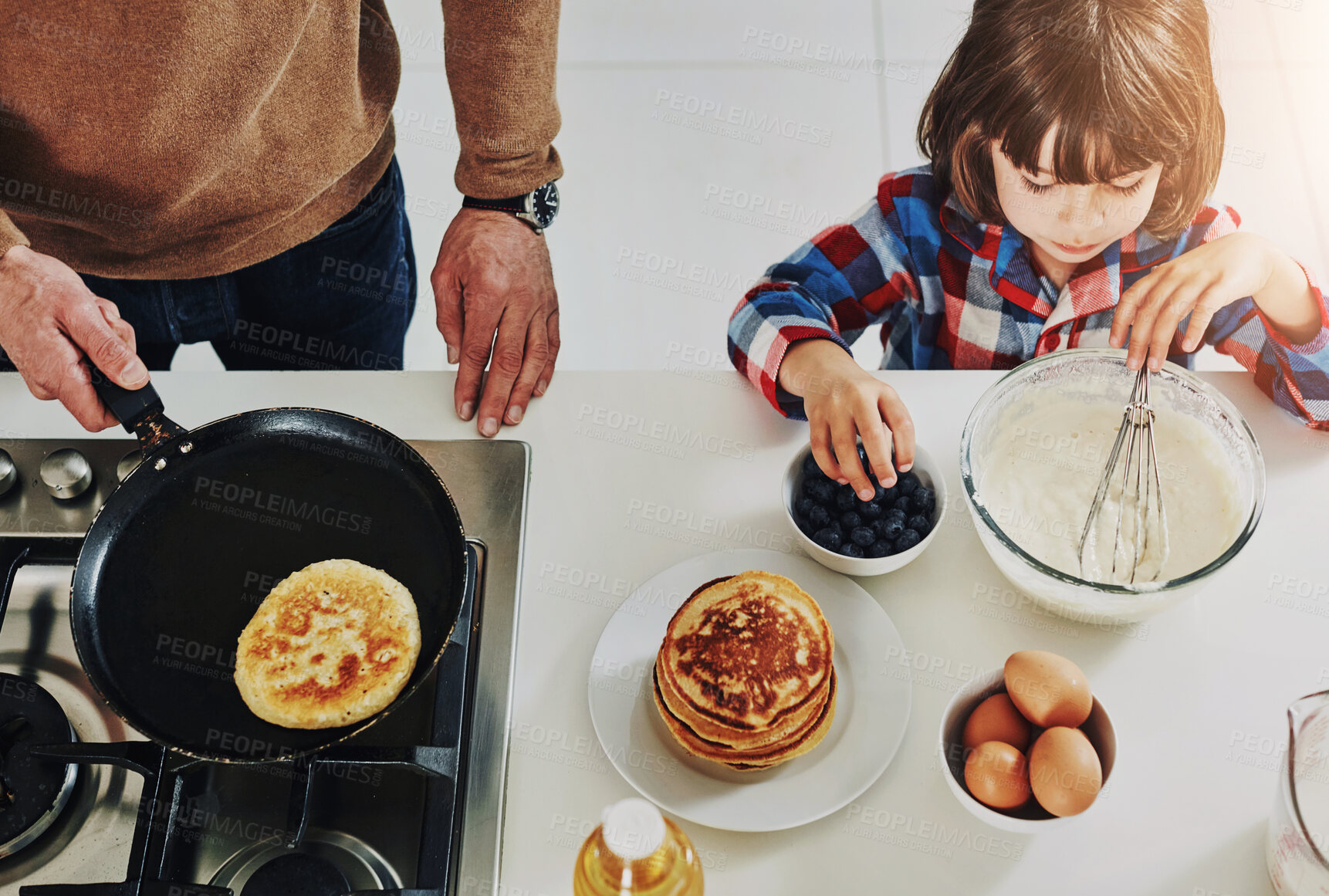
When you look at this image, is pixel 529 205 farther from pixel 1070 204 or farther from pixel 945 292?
pixel 1070 204

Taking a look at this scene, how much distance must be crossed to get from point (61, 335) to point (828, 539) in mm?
842

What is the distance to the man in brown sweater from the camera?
3.22 ft

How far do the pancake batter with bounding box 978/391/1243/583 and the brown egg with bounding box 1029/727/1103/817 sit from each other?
20 cm

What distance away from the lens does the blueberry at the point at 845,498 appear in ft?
3.12

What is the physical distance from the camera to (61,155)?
41.6 inches

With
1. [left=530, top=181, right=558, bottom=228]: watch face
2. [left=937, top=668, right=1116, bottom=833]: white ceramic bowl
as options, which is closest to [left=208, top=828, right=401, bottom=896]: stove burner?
[left=937, top=668, right=1116, bottom=833]: white ceramic bowl

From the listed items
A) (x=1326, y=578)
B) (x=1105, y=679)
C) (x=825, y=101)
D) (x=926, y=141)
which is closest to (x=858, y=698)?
(x=1105, y=679)

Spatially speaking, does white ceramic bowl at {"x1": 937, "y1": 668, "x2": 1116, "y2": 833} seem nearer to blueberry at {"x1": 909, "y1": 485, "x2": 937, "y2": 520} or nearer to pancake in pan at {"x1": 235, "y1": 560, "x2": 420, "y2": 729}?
blueberry at {"x1": 909, "y1": 485, "x2": 937, "y2": 520}

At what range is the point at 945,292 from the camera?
1271mm

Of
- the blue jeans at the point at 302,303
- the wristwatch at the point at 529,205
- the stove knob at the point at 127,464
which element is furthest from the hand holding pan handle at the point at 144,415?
the wristwatch at the point at 529,205

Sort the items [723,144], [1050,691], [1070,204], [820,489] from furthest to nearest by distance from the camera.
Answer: [723,144] → [1070,204] → [820,489] → [1050,691]

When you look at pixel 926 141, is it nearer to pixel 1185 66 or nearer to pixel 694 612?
pixel 1185 66

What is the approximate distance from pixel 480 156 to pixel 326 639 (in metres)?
0.72

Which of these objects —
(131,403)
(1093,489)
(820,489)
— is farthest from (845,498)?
(131,403)
